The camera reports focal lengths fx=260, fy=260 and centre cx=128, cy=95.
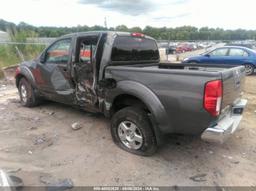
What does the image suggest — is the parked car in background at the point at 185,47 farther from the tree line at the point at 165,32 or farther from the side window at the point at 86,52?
the side window at the point at 86,52

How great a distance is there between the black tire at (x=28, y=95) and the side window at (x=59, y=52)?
111cm

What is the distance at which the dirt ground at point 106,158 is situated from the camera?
3.45 metres

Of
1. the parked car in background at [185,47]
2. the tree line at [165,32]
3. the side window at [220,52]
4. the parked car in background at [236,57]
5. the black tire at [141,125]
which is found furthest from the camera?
the parked car in background at [185,47]

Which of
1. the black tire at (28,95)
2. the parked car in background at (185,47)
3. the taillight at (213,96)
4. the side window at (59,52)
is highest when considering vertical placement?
the side window at (59,52)

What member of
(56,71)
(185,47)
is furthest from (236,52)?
(185,47)

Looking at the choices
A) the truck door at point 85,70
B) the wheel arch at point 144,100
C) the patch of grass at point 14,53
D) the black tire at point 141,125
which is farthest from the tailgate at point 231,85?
the patch of grass at point 14,53

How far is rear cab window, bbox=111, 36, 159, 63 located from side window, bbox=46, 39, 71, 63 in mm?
1144

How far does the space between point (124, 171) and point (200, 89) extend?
5.04ft

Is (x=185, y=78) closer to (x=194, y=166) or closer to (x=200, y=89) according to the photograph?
(x=200, y=89)

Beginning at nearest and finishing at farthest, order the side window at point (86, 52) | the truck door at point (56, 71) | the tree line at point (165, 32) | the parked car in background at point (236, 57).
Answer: the side window at point (86, 52), the truck door at point (56, 71), the parked car in background at point (236, 57), the tree line at point (165, 32)

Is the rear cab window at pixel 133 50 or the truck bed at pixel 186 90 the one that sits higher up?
the rear cab window at pixel 133 50

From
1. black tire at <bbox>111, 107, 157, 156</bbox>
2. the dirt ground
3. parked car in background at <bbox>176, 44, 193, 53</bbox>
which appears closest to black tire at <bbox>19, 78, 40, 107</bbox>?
the dirt ground

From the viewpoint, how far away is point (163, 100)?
11.5 feet

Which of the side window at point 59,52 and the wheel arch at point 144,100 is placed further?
the side window at point 59,52
